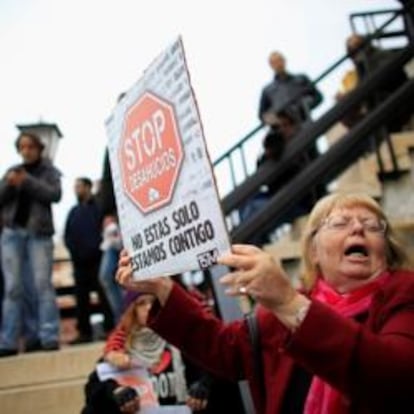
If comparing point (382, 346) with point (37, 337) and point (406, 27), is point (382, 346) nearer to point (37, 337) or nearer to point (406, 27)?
point (37, 337)

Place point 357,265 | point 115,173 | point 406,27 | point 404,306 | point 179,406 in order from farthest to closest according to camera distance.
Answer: point 406,27
point 179,406
point 115,173
point 357,265
point 404,306

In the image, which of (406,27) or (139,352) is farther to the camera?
(406,27)

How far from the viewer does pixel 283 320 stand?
1.23 metres

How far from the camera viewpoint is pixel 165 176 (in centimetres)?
160

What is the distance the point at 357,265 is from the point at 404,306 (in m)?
0.28

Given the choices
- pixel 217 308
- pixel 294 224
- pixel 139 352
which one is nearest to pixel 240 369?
pixel 217 308

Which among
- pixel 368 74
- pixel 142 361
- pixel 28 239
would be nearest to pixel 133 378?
pixel 142 361

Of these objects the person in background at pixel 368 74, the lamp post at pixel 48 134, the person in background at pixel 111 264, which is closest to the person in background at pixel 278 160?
the person in background at pixel 368 74

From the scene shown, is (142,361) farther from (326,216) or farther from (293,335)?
(293,335)

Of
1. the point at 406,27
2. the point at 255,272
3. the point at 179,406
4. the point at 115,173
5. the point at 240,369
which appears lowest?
the point at 179,406

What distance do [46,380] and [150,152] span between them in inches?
101

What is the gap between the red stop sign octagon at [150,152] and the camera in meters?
1.57

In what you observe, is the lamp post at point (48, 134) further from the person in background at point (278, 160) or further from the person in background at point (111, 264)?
the person in background at point (278, 160)

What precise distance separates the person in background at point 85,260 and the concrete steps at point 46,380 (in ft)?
2.47
